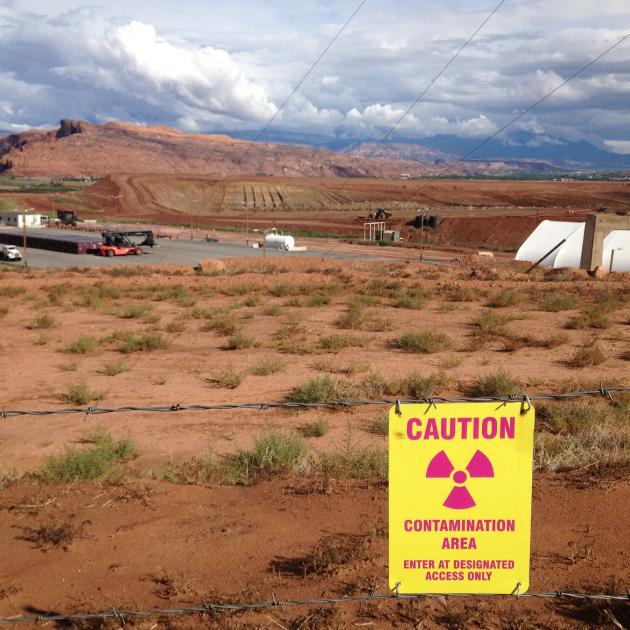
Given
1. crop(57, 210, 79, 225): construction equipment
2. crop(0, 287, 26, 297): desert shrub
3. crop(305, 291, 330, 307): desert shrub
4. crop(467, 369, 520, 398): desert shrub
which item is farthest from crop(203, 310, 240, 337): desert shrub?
crop(57, 210, 79, 225): construction equipment

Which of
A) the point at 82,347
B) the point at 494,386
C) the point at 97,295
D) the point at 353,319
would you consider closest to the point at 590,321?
the point at 353,319

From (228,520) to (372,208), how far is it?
125 metres

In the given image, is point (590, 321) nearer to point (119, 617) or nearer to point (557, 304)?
point (557, 304)

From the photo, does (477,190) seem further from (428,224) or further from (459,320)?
(459,320)

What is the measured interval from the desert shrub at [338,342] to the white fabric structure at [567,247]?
2457cm

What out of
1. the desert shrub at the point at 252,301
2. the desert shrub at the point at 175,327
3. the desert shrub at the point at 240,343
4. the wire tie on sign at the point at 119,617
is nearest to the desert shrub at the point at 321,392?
the desert shrub at the point at 240,343

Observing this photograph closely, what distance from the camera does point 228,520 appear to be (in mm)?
6445

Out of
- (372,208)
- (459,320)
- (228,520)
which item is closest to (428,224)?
(372,208)

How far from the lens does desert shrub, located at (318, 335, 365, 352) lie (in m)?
19.5

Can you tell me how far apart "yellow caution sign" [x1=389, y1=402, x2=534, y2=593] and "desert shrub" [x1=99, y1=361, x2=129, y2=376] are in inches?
560

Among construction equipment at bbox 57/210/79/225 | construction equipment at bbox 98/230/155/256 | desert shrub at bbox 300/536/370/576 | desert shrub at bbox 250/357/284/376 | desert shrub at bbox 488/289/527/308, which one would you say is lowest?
desert shrub at bbox 250/357/284/376

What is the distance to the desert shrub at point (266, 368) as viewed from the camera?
1681cm

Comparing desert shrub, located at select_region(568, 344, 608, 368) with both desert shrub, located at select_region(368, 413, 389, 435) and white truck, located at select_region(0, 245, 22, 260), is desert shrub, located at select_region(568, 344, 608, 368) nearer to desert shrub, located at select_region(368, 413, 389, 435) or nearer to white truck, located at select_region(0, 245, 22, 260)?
desert shrub, located at select_region(368, 413, 389, 435)

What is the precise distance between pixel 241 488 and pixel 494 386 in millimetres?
8220
